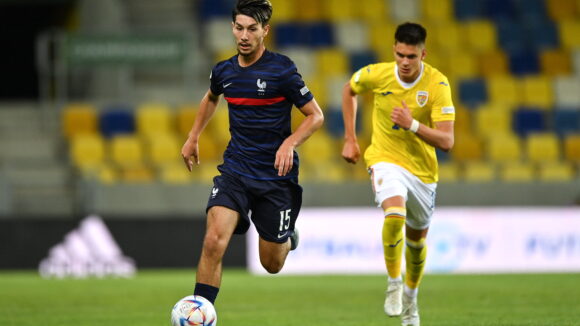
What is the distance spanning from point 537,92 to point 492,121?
1735 millimetres

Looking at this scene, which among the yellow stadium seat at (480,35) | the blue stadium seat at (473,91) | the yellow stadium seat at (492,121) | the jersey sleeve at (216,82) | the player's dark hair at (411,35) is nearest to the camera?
the jersey sleeve at (216,82)

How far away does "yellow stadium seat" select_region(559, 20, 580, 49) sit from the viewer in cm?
2308

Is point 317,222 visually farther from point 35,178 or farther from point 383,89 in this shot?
point 383,89

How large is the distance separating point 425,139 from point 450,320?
1716mm

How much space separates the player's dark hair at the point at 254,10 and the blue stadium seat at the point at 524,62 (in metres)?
16.1

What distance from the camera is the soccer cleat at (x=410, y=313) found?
7895 mm

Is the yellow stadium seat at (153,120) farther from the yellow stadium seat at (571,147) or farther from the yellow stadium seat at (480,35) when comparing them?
the yellow stadium seat at (571,147)

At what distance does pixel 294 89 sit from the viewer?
707 centimetres

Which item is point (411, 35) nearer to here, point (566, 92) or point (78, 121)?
point (78, 121)

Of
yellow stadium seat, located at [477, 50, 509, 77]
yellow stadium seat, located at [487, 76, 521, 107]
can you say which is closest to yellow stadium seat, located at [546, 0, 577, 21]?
yellow stadium seat, located at [477, 50, 509, 77]

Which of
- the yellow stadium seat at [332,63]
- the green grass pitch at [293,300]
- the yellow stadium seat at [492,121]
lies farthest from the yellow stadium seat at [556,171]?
the yellow stadium seat at [332,63]

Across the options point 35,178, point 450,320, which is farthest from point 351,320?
point 35,178

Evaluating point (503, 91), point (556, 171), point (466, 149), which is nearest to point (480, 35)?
point (503, 91)

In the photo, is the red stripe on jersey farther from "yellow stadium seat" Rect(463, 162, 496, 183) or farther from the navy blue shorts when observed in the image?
"yellow stadium seat" Rect(463, 162, 496, 183)
